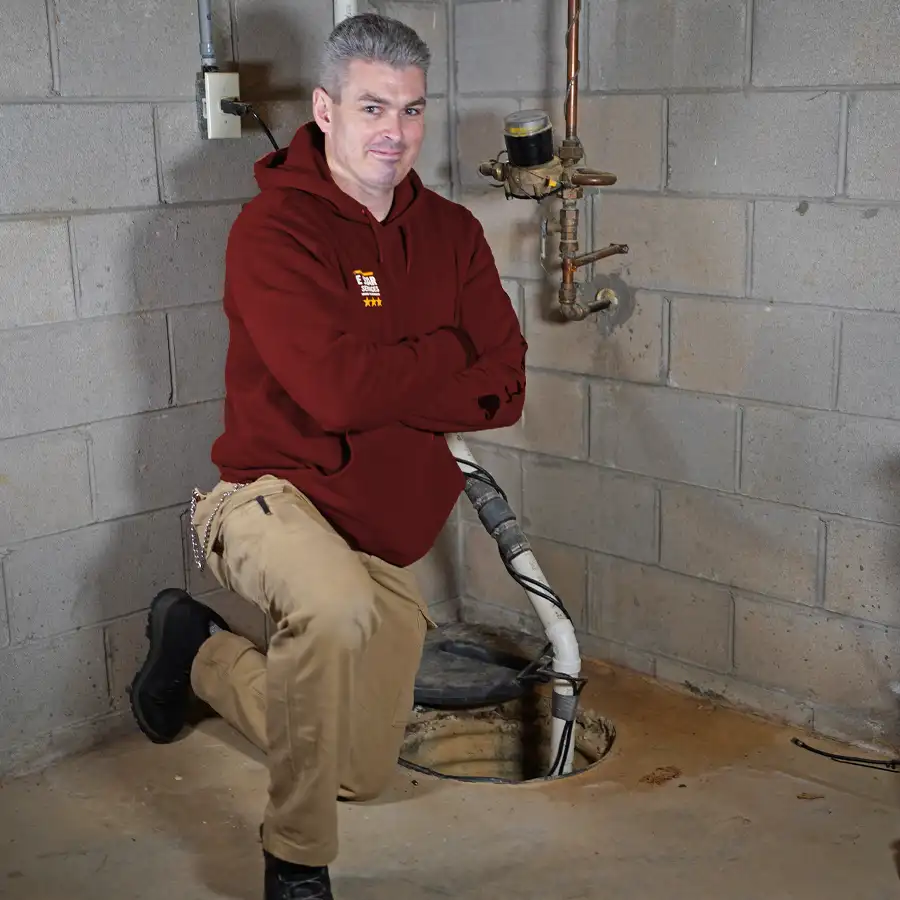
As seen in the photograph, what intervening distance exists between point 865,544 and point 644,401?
0.55 meters

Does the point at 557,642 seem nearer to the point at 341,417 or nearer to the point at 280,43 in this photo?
the point at 341,417

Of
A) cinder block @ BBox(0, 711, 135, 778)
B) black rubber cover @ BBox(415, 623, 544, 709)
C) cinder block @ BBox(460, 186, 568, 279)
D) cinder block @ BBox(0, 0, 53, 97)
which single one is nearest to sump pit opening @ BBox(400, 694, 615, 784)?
black rubber cover @ BBox(415, 623, 544, 709)

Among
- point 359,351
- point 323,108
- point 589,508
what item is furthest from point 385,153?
point 589,508

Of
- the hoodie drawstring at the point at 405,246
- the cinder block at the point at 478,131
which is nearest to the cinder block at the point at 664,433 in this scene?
the cinder block at the point at 478,131

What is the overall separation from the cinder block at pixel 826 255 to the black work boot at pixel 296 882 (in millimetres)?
1342

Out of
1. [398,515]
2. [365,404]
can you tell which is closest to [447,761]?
[398,515]

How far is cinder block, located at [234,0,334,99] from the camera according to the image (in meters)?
2.46

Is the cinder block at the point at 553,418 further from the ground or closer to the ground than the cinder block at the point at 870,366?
→ closer to the ground

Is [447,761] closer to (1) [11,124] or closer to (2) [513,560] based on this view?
(2) [513,560]

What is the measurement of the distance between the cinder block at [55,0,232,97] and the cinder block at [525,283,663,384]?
0.88 m

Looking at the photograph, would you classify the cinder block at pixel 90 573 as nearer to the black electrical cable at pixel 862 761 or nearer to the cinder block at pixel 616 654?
the cinder block at pixel 616 654

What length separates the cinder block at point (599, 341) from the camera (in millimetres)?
2605

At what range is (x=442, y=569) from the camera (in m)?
3.09

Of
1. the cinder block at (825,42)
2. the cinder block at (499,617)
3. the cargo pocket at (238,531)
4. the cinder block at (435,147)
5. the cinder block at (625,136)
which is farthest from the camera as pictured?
the cinder block at (499,617)
